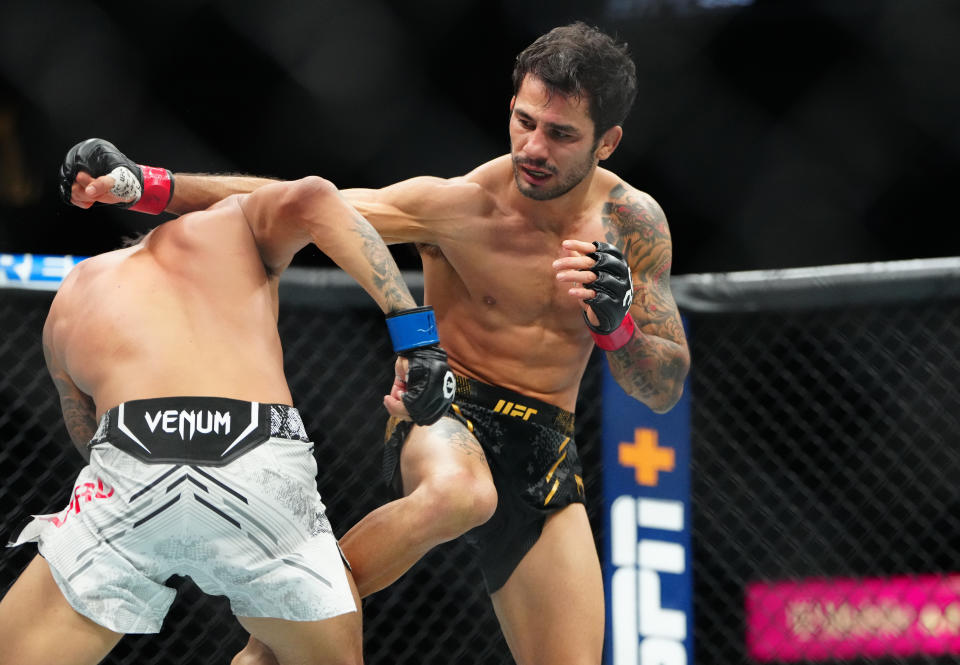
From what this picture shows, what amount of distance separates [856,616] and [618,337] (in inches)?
53.8

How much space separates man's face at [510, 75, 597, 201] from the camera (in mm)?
1843

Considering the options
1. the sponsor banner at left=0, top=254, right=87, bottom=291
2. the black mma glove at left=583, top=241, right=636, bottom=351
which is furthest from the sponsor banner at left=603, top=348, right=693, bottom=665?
the sponsor banner at left=0, top=254, right=87, bottom=291

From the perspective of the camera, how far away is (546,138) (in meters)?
1.85

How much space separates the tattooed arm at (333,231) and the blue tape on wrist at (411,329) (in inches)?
0.6

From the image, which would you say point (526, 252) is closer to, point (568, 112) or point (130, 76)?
point (568, 112)

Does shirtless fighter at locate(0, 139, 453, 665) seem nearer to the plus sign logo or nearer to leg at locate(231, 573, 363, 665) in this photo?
leg at locate(231, 573, 363, 665)

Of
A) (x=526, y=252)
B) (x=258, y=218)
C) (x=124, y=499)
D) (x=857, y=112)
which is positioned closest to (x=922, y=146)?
(x=857, y=112)

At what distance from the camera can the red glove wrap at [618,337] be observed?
6.00 ft

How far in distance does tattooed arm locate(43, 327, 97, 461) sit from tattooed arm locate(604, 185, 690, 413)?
0.88m

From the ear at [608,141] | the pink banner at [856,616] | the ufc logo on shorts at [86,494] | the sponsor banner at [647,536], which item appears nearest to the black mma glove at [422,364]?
the ufc logo on shorts at [86,494]

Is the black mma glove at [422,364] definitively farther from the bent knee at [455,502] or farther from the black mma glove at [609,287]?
the black mma glove at [609,287]

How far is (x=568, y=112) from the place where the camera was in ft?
6.05

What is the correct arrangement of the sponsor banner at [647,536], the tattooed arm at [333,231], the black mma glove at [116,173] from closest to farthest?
the tattooed arm at [333,231]
the black mma glove at [116,173]
the sponsor banner at [647,536]

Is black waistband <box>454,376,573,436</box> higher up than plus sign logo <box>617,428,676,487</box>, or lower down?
higher up
